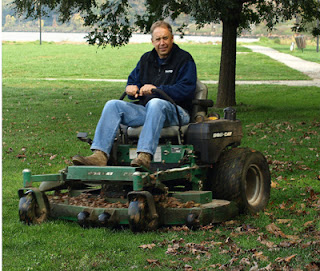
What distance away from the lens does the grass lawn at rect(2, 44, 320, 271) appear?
16.5 feet

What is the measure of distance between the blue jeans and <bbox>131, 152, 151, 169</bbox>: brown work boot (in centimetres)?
4

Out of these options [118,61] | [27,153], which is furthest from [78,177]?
[118,61]

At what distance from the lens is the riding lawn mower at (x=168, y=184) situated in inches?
231

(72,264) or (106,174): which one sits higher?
(106,174)

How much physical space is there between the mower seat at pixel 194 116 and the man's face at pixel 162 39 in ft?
1.66

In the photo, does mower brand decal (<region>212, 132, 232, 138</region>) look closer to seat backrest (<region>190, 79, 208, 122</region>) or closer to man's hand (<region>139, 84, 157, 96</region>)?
seat backrest (<region>190, 79, 208, 122</region>)

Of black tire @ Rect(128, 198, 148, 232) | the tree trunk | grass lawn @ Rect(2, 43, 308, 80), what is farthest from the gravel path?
black tire @ Rect(128, 198, 148, 232)

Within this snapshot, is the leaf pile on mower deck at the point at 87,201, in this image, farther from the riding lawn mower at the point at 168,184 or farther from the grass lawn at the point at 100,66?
the grass lawn at the point at 100,66

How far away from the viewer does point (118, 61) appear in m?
38.0

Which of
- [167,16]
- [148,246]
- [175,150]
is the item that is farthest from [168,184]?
[167,16]

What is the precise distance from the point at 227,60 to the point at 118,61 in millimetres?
21630

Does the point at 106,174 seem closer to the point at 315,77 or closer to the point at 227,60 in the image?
the point at 227,60

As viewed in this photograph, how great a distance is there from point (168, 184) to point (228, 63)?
409 inches

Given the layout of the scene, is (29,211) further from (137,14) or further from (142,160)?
(137,14)
